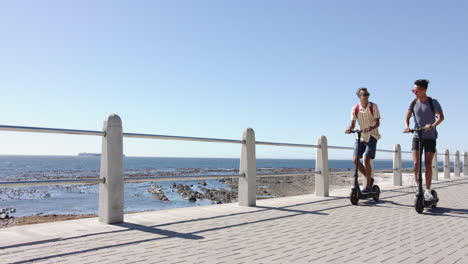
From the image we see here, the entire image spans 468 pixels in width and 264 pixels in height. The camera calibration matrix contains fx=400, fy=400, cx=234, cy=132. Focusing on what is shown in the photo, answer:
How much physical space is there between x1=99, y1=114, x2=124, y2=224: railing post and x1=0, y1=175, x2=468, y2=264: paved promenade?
17 cm

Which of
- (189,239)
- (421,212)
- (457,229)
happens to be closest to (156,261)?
(189,239)

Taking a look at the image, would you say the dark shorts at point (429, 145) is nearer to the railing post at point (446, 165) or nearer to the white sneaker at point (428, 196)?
the white sneaker at point (428, 196)

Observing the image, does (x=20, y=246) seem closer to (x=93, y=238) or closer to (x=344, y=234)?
(x=93, y=238)

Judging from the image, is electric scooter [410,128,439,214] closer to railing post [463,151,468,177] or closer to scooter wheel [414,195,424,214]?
scooter wheel [414,195,424,214]

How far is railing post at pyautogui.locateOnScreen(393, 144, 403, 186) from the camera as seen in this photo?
11547 mm

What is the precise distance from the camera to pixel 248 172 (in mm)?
6551

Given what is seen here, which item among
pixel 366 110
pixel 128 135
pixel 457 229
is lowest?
pixel 457 229

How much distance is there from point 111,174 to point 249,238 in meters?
1.80

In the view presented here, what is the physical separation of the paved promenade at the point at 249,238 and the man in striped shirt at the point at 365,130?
1.50 meters

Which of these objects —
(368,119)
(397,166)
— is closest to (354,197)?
(368,119)

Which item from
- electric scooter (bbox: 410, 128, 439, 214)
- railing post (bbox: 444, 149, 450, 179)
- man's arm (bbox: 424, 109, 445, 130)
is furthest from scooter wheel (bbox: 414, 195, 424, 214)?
railing post (bbox: 444, 149, 450, 179)

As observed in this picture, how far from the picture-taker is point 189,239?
3801 millimetres

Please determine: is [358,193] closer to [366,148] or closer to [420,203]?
[366,148]

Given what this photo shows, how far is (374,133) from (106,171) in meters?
4.71
